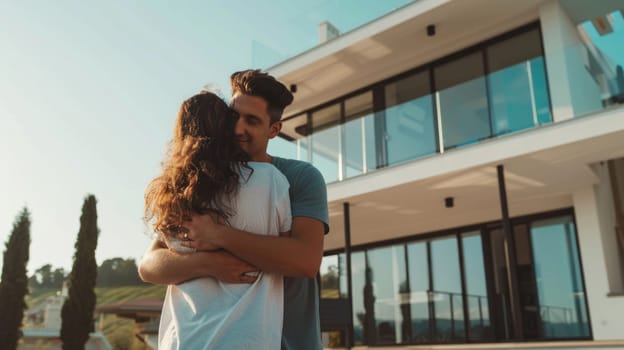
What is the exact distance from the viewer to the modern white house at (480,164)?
24.8ft

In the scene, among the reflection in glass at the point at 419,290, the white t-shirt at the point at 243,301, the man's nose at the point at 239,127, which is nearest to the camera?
the white t-shirt at the point at 243,301

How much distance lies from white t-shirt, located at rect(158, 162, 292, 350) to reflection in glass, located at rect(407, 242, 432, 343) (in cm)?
952

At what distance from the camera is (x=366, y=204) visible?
9.41 meters

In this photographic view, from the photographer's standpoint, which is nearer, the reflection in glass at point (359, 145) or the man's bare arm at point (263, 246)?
the man's bare arm at point (263, 246)

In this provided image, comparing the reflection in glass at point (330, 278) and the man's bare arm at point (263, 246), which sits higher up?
the reflection in glass at point (330, 278)

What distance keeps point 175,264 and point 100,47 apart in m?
11.8

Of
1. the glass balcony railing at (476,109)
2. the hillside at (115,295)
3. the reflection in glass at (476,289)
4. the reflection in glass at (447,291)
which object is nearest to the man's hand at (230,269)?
the glass balcony railing at (476,109)

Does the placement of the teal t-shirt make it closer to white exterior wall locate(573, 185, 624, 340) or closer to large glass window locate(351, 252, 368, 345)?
white exterior wall locate(573, 185, 624, 340)

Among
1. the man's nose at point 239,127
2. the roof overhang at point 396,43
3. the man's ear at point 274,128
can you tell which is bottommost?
the man's nose at point 239,127

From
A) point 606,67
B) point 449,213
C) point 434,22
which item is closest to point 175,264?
point 606,67

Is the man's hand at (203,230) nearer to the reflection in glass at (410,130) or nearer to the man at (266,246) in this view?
the man at (266,246)

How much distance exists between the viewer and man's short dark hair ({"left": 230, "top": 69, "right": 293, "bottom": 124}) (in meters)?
1.45

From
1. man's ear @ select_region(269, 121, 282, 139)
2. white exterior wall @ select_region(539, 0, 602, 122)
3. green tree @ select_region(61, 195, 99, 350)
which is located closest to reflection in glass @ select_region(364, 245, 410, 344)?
white exterior wall @ select_region(539, 0, 602, 122)

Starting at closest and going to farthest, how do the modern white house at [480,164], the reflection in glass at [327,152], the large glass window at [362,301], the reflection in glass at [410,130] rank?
the modern white house at [480,164], the reflection in glass at [410,130], the reflection in glass at [327,152], the large glass window at [362,301]
